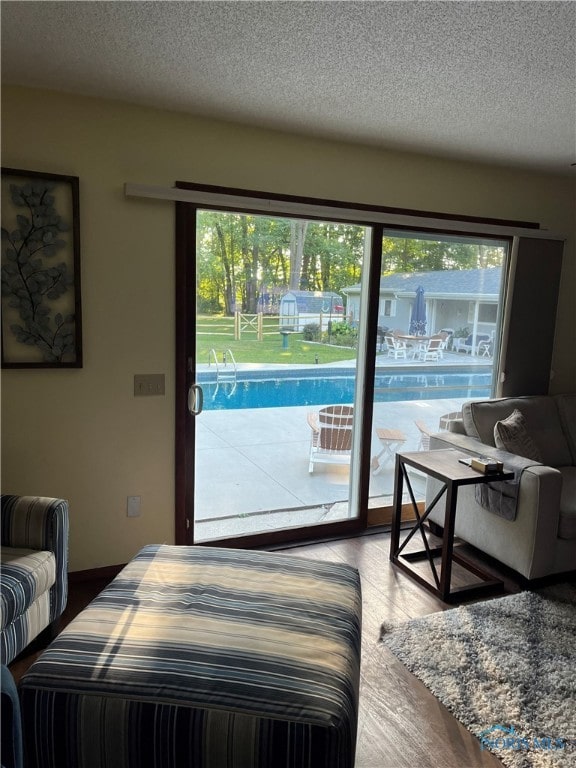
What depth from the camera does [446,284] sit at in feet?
12.4

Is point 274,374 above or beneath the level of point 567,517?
above

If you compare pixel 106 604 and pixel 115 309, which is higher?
pixel 115 309

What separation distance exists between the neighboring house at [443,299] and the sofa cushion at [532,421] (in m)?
0.62

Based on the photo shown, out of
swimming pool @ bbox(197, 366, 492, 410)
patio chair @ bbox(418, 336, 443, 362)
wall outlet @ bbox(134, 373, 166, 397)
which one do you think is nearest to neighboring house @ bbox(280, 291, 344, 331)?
swimming pool @ bbox(197, 366, 492, 410)

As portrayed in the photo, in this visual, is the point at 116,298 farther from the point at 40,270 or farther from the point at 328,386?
the point at 328,386

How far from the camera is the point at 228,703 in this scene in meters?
1.37

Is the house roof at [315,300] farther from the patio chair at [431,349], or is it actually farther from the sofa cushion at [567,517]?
the sofa cushion at [567,517]

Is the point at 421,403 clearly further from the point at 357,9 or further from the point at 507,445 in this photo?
the point at 357,9

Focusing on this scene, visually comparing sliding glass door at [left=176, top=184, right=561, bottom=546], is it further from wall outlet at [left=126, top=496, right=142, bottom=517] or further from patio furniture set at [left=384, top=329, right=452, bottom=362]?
wall outlet at [left=126, top=496, right=142, bottom=517]

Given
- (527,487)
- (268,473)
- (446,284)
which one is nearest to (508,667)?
(527,487)

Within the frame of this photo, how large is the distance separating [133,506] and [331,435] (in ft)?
4.39

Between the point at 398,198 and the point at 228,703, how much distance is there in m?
3.00

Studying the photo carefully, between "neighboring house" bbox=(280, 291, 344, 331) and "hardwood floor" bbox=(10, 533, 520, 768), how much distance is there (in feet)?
5.21

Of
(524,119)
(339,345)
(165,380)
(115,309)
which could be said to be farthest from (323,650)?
(524,119)
